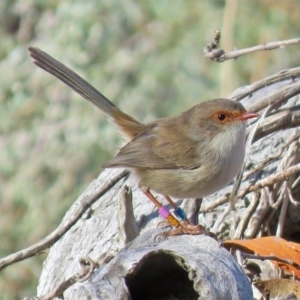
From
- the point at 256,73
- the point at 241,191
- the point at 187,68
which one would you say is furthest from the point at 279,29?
the point at 241,191

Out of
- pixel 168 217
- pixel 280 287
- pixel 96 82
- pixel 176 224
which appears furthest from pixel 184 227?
pixel 96 82

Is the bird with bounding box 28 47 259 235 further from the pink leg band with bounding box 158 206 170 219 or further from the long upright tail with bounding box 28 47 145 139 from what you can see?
the long upright tail with bounding box 28 47 145 139

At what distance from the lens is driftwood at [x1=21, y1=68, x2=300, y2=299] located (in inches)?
122

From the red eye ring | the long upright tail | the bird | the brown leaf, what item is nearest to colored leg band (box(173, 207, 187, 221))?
the bird

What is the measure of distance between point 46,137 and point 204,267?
5.80m

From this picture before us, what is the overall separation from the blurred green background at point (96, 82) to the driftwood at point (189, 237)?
10.2ft

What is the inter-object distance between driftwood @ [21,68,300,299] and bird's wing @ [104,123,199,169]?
161mm

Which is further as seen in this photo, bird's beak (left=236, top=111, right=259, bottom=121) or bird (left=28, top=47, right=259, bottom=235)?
bird's beak (left=236, top=111, right=259, bottom=121)

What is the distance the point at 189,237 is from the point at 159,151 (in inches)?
80.1

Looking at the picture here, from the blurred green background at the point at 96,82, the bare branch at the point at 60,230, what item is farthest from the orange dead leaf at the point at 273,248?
the blurred green background at the point at 96,82

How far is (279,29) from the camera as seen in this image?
8.72 metres

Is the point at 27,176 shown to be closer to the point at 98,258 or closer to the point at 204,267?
the point at 98,258

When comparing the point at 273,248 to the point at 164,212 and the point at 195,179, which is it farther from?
the point at 195,179

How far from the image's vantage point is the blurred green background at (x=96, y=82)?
8.45 metres
